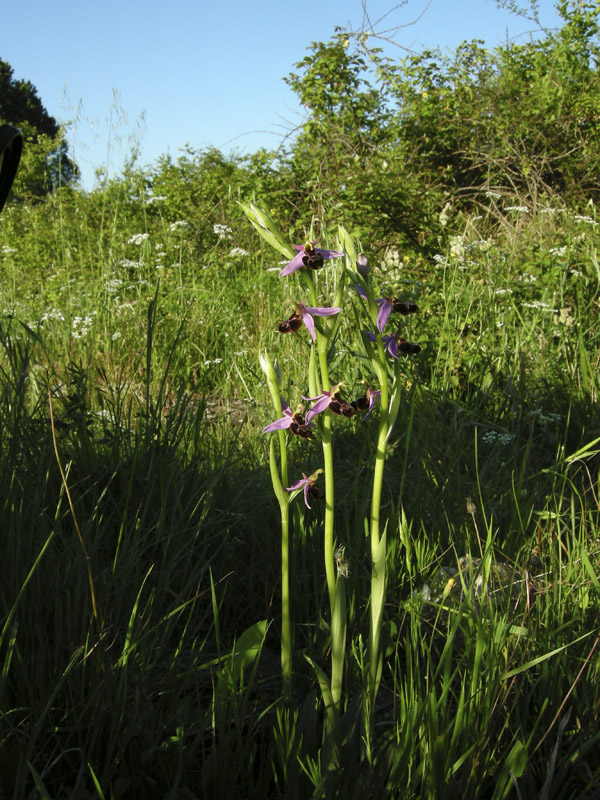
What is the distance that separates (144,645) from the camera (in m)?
1.21

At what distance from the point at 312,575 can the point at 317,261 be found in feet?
2.91

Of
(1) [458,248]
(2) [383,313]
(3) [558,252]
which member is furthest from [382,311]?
(3) [558,252]

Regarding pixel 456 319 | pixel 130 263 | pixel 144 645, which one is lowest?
pixel 144 645

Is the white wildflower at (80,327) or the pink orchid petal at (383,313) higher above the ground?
the white wildflower at (80,327)

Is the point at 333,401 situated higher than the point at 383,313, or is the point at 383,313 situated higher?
the point at 383,313

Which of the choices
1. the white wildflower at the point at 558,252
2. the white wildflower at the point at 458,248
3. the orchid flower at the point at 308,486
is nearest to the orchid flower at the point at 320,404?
the orchid flower at the point at 308,486

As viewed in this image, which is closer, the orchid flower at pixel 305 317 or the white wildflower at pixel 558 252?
the orchid flower at pixel 305 317

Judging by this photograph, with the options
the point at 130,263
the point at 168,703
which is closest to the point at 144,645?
the point at 168,703

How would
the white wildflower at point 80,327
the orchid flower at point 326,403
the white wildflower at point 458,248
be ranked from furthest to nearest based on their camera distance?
the white wildflower at point 458,248, the white wildflower at point 80,327, the orchid flower at point 326,403

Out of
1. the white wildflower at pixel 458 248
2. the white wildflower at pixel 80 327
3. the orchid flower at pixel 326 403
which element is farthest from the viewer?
the white wildflower at pixel 458 248

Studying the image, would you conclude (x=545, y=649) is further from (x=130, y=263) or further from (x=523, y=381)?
(x=130, y=263)

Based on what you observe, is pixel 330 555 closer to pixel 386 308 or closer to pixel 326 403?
pixel 326 403

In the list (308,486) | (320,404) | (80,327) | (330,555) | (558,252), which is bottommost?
(330,555)

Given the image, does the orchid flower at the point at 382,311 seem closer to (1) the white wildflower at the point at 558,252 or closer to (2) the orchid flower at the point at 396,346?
(2) the orchid flower at the point at 396,346
